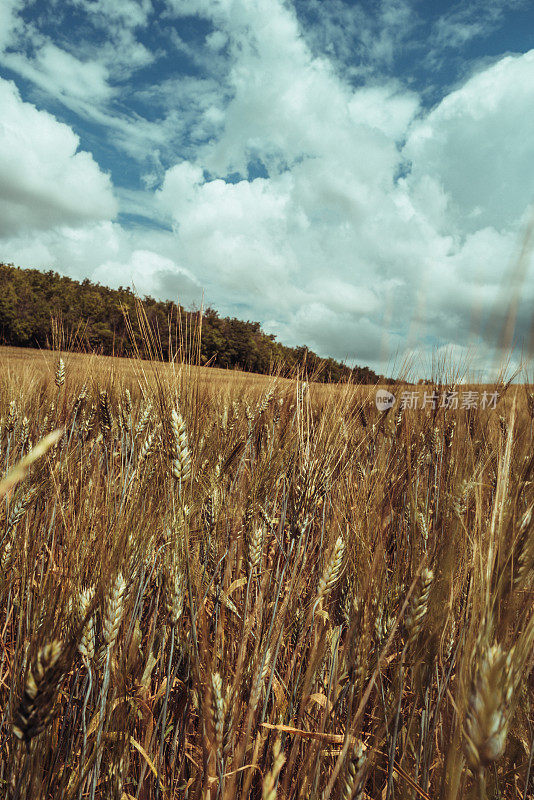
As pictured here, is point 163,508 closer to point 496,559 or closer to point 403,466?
point 496,559

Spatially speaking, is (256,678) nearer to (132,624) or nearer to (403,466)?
(132,624)

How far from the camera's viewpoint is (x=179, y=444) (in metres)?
0.97

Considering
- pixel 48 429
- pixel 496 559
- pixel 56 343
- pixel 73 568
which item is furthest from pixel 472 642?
pixel 56 343

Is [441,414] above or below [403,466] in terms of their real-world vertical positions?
above

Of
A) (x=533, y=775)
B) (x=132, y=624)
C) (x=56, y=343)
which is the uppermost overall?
(x=56, y=343)

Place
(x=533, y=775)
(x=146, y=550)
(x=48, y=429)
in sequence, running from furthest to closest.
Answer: (x=48, y=429) → (x=146, y=550) → (x=533, y=775)

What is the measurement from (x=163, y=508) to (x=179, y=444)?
1.10 feet

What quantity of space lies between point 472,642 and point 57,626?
0.72 m

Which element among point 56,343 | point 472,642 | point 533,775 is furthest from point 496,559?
point 56,343

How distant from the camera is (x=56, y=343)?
2912 millimetres

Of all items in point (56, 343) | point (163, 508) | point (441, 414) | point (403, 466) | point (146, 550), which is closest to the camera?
point (146, 550)

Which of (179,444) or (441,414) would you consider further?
(441,414)

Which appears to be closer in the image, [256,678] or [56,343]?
[256,678]

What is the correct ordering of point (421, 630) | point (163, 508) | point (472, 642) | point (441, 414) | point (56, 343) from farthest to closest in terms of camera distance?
point (56, 343)
point (441, 414)
point (163, 508)
point (421, 630)
point (472, 642)
